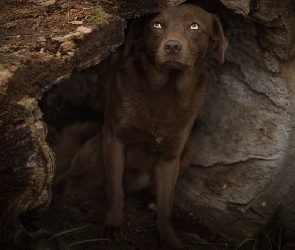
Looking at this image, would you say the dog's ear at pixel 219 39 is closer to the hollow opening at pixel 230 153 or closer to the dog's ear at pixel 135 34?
the hollow opening at pixel 230 153

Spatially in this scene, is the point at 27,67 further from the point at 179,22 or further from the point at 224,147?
the point at 224,147

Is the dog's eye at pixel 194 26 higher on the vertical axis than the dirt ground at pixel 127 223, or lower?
higher

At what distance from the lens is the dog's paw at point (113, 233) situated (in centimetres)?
357

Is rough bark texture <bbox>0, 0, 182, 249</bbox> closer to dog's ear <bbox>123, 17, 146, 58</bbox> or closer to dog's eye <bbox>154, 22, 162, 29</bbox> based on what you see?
dog's eye <bbox>154, 22, 162, 29</bbox>

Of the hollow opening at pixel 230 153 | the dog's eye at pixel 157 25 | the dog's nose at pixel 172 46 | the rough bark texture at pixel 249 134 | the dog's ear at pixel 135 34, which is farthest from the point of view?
the hollow opening at pixel 230 153

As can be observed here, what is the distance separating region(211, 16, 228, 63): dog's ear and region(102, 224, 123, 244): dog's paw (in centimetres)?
152

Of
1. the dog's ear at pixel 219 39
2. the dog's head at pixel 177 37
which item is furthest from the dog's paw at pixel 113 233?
the dog's ear at pixel 219 39

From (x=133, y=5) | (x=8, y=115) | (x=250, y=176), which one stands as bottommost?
(x=250, y=176)

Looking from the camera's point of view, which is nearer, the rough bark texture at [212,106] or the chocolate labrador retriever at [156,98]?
the rough bark texture at [212,106]

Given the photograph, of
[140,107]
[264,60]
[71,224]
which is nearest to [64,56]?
[140,107]

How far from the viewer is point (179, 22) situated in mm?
3461

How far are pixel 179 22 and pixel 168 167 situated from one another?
124 centimetres

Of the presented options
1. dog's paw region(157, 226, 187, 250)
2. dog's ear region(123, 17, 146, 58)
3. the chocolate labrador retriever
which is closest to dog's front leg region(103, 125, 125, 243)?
the chocolate labrador retriever

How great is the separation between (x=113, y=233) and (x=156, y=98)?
1.08 metres
